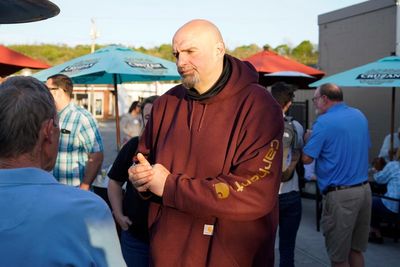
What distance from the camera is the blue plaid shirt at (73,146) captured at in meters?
4.92

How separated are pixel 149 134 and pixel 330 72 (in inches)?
429

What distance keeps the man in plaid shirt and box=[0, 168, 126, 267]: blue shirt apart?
336 centimetres

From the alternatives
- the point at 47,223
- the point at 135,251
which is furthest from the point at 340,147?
the point at 47,223

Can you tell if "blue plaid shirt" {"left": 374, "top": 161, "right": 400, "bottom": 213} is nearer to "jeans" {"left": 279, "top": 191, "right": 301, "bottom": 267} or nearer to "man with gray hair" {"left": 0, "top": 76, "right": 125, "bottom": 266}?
"jeans" {"left": 279, "top": 191, "right": 301, "bottom": 267}

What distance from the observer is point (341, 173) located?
4785 mm

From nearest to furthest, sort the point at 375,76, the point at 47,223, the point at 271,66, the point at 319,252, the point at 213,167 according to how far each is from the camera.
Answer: the point at 47,223, the point at 213,167, the point at 319,252, the point at 375,76, the point at 271,66

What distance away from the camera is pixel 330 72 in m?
12.9

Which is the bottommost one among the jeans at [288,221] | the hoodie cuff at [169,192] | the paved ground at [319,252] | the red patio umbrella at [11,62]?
the paved ground at [319,252]

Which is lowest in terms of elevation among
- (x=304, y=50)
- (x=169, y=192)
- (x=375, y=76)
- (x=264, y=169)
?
(x=169, y=192)

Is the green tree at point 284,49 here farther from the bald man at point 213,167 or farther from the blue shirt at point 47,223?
the blue shirt at point 47,223

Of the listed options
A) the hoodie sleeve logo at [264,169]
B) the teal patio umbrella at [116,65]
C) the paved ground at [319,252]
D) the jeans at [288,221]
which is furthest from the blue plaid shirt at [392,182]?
the hoodie sleeve logo at [264,169]

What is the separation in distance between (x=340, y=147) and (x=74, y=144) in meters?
2.63

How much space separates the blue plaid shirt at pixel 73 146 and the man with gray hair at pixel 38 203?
325 cm

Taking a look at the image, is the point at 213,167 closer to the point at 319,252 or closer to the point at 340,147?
the point at 340,147
